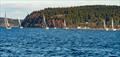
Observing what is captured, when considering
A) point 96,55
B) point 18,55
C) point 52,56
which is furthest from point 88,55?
point 18,55

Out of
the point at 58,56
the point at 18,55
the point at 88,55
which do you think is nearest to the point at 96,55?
the point at 88,55

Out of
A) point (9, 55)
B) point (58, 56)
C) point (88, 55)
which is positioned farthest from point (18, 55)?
point (88, 55)

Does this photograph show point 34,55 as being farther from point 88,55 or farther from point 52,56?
point 88,55

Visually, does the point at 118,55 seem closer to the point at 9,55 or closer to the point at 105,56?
the point at 105,56

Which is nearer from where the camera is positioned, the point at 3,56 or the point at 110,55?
the point at 3,56

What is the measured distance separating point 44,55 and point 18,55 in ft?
11.8

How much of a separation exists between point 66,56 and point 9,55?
25.0ft

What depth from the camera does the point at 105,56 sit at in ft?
212

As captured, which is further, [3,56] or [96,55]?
[96,55]

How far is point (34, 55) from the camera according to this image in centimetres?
6444

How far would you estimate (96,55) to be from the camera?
217 feet

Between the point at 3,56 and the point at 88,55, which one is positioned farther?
the point at 88,55

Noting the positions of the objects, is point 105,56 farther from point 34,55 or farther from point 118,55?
point 34,55

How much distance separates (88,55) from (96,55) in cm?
113
